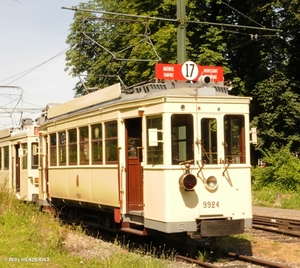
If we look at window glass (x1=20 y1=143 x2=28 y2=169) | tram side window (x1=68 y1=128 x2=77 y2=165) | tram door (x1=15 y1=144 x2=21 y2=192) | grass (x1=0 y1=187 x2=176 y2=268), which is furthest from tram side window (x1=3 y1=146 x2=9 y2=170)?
tram side window (x1=68 y1=128 x2=77 y2=165)

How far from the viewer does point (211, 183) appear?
1064cm

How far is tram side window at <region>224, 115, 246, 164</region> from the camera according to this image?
10984mm

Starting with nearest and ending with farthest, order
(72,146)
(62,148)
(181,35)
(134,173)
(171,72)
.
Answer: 1. (134,173)
2. (171,72)
3. (72,146)
4. (62,148)
5. (181,35)

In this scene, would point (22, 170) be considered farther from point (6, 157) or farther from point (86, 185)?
point (86, 185)

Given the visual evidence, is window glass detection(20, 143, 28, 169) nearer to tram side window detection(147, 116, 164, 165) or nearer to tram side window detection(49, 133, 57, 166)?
tram side window detection(49, 133, 57, 166)

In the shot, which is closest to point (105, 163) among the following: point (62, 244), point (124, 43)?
point (62, 244)

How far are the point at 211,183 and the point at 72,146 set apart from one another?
186 inches

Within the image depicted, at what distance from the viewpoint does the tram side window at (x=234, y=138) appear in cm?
1098

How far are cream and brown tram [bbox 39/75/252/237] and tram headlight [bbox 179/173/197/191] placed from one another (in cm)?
2

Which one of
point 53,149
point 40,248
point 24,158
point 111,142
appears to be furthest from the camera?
point 24,158

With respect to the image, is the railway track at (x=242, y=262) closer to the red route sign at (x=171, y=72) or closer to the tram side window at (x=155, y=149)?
the tram side window at (x=155, y=149)

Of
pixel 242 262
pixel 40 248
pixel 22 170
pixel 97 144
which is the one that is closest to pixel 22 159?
pixel 22 170

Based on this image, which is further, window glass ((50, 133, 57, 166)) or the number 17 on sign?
window glass ((50, 133, 57, 166))

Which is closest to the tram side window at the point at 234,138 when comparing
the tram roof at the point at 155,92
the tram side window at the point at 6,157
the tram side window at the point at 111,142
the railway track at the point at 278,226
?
the tram roof at the point at 155,92
